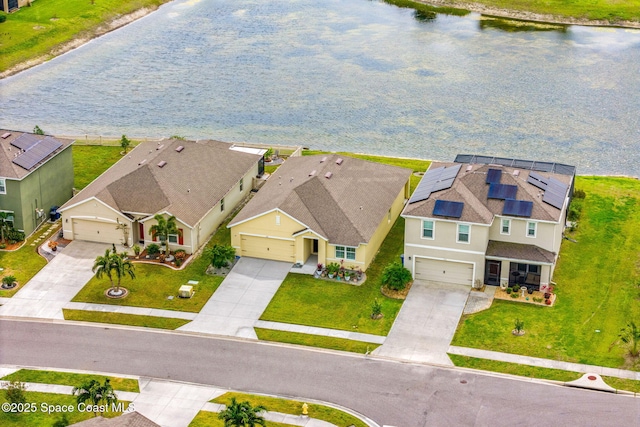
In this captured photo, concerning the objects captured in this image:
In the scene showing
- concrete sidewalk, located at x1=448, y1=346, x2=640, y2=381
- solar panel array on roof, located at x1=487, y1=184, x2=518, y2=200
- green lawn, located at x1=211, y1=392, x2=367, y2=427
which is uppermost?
solar panel array on roof, located at x1=487, y1=184, x2=518, y2=200

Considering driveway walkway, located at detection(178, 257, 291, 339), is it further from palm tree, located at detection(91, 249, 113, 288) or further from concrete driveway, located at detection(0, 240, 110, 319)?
concrete driveway, located at detection(0, 240, 110, 319)

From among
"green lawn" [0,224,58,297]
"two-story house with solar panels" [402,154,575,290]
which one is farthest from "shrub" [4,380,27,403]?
"two-story house with solar panels" [402,154,575,290]

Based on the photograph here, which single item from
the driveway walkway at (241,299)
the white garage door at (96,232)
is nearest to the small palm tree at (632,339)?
the driveway walkway at (241,299)

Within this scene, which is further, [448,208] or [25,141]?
[25,141]

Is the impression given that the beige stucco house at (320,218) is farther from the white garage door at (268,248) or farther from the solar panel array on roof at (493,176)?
the solar panel array on roof at (493,176)

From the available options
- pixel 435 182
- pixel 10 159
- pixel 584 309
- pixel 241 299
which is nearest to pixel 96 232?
pixel 10 159

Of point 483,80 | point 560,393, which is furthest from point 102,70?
point 560,393

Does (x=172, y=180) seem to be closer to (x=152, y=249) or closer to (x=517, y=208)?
(x=152, y=249)
